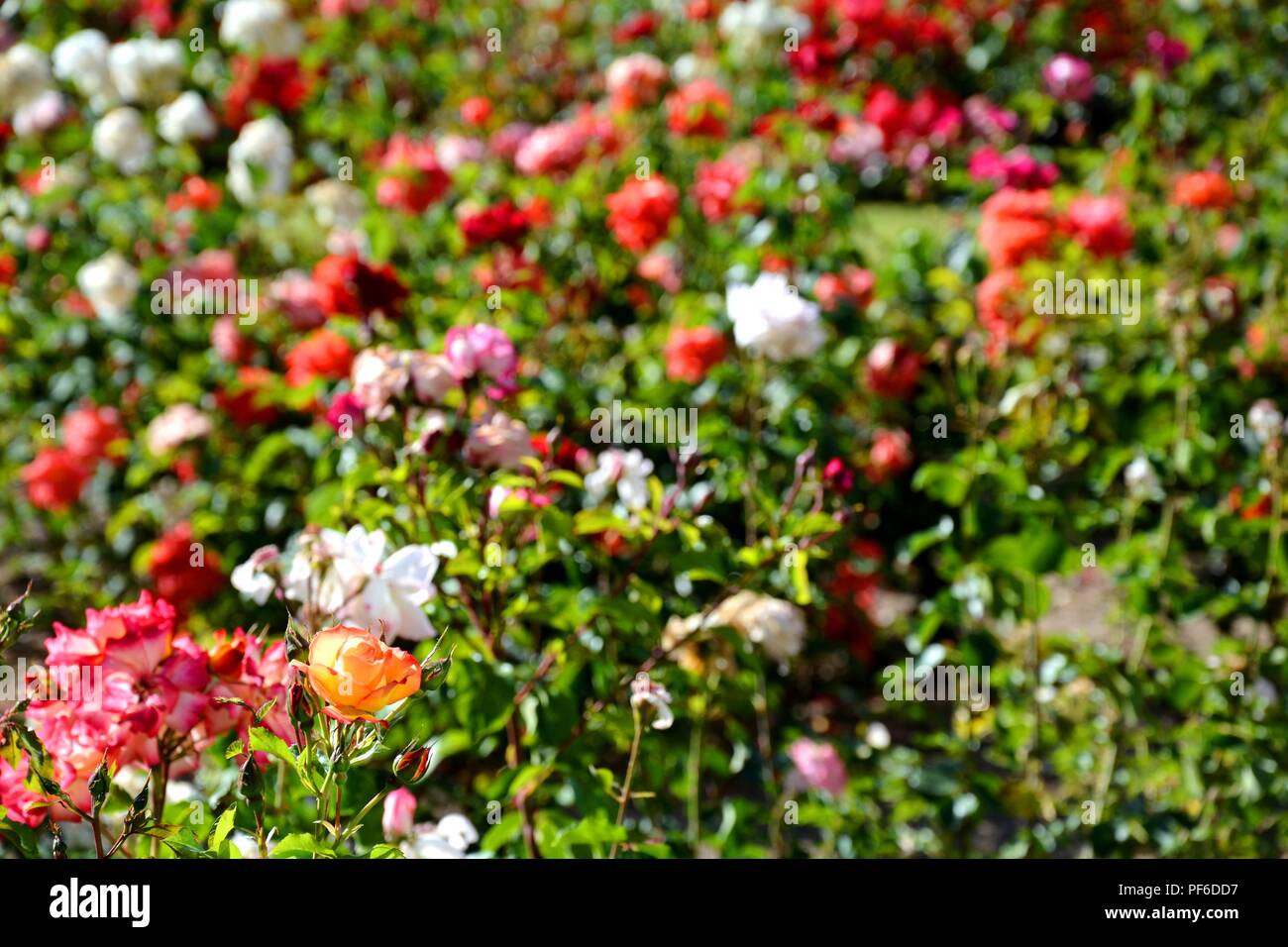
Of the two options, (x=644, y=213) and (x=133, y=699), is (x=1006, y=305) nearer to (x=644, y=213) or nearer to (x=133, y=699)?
(x=644, y=213)

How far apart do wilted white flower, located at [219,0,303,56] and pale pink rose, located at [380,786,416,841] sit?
2922 mm

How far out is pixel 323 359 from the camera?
7.06 feet

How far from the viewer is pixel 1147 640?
1.96 m

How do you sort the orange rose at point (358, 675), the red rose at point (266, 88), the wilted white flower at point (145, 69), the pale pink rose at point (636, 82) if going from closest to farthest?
the orange rose at point (358, 675) < the wilted white flower at point (145, 69) < the pale pink rose at point (636, 82) < the red rose at point (266, 88)

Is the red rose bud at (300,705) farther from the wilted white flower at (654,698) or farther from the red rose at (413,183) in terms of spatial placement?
the red rose at (413,183)

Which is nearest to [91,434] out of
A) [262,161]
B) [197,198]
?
[197,198]

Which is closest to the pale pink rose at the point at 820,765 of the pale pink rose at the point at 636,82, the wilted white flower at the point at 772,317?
the wilted white flower at the point at 772,317

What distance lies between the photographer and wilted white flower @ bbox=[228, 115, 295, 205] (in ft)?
9.93

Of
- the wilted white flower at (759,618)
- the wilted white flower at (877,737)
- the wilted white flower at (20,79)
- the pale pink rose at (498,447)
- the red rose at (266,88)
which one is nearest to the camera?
the pale pink rose at (498,447)

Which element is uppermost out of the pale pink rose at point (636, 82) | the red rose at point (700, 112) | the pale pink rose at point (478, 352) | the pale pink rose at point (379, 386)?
the pale pink rose at point (636, 82)

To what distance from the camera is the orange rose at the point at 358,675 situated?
2.64 ft

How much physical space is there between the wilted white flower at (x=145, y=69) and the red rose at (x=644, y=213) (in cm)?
145
